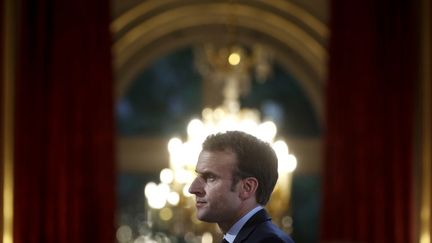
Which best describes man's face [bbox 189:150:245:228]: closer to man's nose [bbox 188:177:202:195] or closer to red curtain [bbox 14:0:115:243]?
man's nose [bbox 188:177:202:195]

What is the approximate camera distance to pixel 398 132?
31.1ft

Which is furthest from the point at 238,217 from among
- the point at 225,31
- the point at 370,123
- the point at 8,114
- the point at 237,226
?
the point at 225,31

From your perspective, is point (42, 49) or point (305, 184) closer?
point (42, 49)

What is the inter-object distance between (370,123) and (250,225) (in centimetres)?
646

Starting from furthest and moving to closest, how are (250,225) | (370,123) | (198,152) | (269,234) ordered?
(370,123)
(198,152)
(250,225)
(269,234)

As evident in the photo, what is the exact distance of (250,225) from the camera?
10.5ft

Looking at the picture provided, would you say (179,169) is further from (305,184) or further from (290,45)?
(305,184)

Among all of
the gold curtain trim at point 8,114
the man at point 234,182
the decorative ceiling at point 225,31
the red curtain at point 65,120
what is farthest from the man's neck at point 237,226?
the decorative ceiling at point 225,31

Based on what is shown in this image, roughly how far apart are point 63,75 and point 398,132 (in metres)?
2.88

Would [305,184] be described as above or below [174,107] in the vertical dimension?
below

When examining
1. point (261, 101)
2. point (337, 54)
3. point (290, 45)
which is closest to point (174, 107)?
point (261, 101)

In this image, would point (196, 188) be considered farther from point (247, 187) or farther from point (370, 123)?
point (370, 123)

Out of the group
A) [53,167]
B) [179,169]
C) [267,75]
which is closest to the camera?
[179,169]

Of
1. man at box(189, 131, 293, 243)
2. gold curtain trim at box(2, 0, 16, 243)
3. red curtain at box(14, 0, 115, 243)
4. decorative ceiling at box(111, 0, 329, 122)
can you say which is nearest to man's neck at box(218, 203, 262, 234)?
man at box(189, 131, 293, 243)
